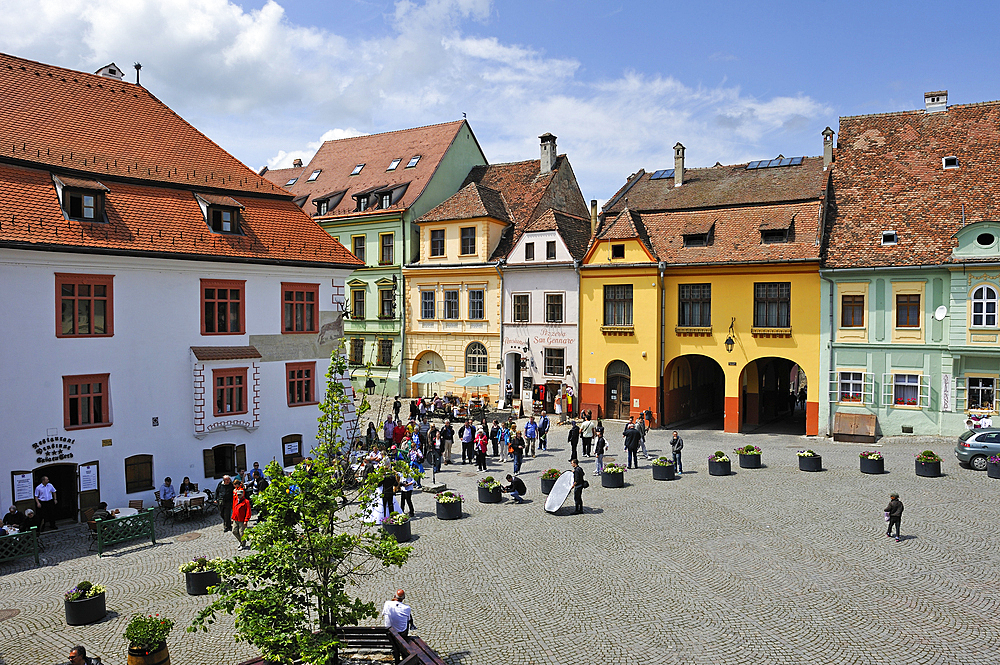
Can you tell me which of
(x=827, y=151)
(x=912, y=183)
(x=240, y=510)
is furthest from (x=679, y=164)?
(x=240, y=510)

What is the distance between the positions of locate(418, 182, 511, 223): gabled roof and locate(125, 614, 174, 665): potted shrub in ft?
104

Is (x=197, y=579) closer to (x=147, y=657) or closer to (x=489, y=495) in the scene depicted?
(x=147, y=657)

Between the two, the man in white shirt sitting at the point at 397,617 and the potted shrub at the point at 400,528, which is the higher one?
the man in white shirt sitting at the point at 397,617

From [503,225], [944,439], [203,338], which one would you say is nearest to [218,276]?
[203,338]

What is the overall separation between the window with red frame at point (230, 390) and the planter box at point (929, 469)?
23.7 m

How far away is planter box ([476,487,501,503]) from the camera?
21.2m

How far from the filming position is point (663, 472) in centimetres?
2370

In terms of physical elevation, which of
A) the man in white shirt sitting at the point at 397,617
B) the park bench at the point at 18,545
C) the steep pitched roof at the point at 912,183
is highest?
the steep pitched roof at the point at 912,183

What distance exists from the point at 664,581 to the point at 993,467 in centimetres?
1529

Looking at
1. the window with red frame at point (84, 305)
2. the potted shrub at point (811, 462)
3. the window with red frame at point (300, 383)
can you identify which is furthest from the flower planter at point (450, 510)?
the potted shrub at point (811, 462)

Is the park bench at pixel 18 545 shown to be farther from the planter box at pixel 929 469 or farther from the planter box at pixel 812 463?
the planter box at pixel 929 469

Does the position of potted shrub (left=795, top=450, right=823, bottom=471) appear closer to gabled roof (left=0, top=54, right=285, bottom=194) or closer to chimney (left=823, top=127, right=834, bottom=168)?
chimney (left=823, top=127, right=834, bottom=168)

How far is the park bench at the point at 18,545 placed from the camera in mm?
16969

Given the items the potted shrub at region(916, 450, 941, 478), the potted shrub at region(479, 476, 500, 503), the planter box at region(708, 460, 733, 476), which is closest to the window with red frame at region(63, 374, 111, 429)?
the potted shrub at region(479, 476, 500, 503)
